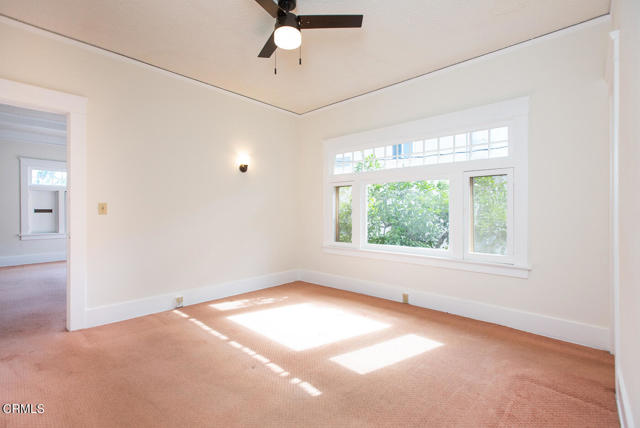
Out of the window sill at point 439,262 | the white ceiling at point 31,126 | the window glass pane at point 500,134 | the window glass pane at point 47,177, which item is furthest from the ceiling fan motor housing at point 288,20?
the window glass pane at point 47,177

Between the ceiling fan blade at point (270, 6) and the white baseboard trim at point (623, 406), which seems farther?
the ceiling fan blade at point (270, 6)

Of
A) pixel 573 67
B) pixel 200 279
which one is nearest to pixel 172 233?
pixel 200 279

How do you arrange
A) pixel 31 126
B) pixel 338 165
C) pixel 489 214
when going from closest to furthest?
pixel 489 214, pixel 338 165, pixel 31 126

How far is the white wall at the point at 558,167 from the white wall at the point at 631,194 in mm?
1185

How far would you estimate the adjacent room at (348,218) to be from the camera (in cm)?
192

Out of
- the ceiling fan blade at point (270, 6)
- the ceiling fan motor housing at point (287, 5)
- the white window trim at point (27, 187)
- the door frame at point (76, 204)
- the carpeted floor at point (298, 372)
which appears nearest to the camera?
the carpeted floor at point (298, 372)

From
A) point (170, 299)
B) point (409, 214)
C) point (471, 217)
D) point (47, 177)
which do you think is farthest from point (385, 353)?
point (47, 177)

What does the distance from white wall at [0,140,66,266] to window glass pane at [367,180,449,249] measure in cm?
744

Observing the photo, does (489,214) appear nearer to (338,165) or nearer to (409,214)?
(409,214)

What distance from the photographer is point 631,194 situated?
1382 millimetres

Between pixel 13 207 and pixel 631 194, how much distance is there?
9396 millimetres

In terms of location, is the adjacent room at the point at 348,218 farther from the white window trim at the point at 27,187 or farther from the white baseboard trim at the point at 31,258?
the white window trim at the point at 27,187

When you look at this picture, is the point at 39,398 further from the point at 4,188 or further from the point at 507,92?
the point at 4,188

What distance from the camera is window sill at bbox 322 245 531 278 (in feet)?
10.0
